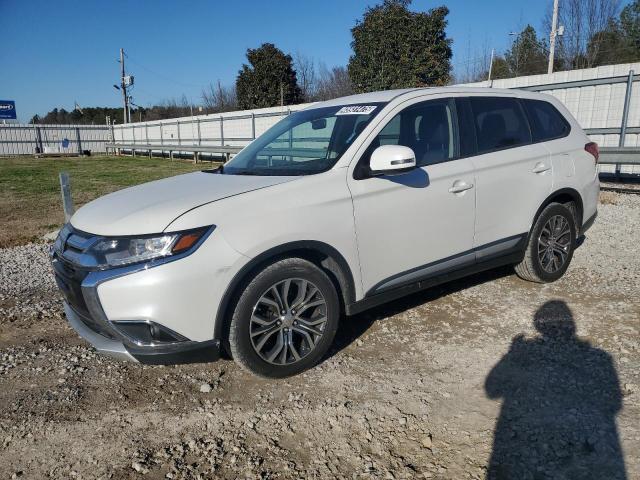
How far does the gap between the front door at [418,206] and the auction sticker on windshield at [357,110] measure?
21 centimetres

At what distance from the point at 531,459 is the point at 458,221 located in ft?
6.06

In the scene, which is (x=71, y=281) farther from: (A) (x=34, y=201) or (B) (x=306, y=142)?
(A) (x=34, y=201)

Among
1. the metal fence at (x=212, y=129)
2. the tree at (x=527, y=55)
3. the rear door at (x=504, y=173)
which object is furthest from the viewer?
the tree at (x=527, y=55)

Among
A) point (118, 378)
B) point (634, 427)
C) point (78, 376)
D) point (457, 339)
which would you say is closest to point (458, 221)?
point (457, 339)

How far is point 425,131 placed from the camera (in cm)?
375

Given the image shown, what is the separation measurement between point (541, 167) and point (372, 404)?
8.92 ft

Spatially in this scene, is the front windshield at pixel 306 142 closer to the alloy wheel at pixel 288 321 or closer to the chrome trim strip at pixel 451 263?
the alloy wheel at pixel 288 321

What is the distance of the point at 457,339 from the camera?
3654mm

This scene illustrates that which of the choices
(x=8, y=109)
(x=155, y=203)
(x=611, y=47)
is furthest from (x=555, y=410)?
(x=8, y=109)

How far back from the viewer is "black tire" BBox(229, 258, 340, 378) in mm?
2865

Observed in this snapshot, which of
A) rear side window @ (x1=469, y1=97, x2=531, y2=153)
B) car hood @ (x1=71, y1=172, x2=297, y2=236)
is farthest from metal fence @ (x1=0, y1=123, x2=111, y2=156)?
rear side window @ (x1=469, y1=97, x2=531, y2=153)

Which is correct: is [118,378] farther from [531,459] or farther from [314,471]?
[531,459]

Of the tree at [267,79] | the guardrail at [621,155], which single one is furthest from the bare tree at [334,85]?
the guardrail at [621,155]

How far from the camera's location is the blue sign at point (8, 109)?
3844 cm
